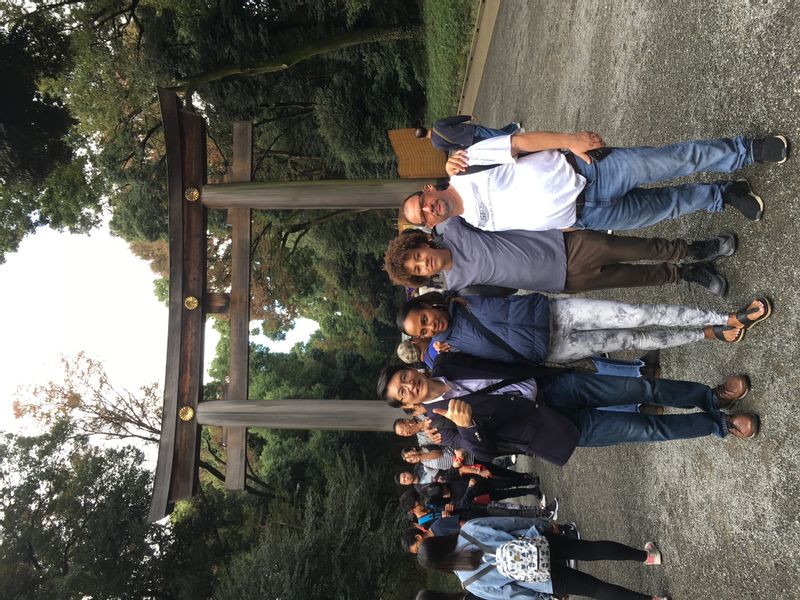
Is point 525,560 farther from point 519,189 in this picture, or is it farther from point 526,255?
point 519,189

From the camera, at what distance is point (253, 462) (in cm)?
1952

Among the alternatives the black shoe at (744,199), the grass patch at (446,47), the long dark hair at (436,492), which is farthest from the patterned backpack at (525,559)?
the grass patch at (446,47)

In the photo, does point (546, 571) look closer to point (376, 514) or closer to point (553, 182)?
point (553, 182)

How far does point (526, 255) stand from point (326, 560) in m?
8.69

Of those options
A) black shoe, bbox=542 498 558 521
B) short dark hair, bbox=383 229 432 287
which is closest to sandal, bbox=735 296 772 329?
short dark hair, bbox=383 229 432 287

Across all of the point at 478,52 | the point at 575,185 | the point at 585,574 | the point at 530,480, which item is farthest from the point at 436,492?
the point at 478,52

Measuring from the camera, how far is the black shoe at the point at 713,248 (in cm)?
354

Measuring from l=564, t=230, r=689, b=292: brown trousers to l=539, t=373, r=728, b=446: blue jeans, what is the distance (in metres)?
0.68

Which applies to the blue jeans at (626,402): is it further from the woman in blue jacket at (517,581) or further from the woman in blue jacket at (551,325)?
the woman in blue jacket at (517,581)

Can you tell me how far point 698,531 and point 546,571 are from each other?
1109mm

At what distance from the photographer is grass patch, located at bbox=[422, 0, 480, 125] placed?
1067 centimetres

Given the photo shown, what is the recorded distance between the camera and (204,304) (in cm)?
557

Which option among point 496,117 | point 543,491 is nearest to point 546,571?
point 543,491

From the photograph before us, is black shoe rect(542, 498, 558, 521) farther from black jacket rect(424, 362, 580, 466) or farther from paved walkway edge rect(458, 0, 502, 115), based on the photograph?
paved walkway edge rect(458, 0, 502, 115)
